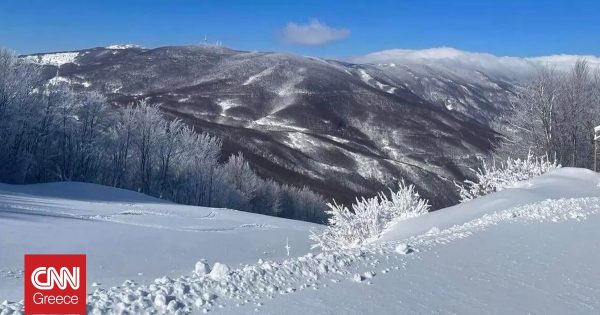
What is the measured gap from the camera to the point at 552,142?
37.8 metres

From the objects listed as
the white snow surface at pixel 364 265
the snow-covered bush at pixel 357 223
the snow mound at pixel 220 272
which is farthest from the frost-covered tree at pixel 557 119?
the snow mound at pixel 220 272

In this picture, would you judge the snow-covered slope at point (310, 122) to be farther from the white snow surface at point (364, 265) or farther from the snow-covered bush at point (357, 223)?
the snow-covered bush at point (357, 223)

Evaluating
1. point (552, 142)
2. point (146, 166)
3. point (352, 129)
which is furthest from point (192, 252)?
point (352, 129)

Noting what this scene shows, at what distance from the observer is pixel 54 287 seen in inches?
255

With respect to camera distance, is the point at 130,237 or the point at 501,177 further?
the point at 501,177

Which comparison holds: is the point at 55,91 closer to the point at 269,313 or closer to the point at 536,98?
the point at 536,98

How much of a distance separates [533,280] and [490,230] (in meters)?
3.75

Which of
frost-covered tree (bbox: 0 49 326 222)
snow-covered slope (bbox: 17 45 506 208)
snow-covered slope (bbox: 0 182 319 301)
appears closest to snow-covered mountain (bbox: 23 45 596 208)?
snow-covered slope (bbox: 17 45 506 208)

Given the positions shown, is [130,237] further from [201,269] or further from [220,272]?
[220,272]

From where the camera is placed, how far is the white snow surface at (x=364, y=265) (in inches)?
267

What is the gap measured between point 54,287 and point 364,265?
4222 mm

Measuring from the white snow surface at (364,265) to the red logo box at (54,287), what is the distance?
18 cm

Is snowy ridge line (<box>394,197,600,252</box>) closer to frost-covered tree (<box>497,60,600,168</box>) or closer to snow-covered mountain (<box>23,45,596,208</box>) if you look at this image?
frost-covered tree (<box>497,60,600,168</box>)

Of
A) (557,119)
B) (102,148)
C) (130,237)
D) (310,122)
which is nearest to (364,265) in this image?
(130,237)
